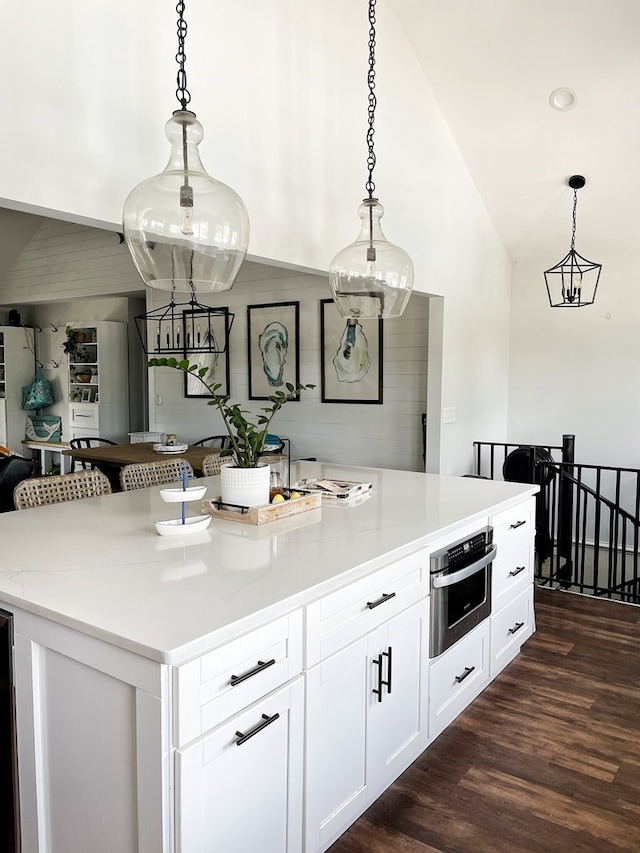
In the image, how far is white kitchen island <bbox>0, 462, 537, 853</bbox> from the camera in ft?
4.62

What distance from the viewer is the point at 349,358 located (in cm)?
595

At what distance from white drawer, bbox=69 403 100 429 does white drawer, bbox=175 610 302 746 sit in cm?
677

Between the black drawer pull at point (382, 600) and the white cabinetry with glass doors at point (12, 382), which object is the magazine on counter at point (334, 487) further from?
the white cabinetry with glass doors at point (12, 382)

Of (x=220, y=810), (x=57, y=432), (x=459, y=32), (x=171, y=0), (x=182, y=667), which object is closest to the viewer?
(x=182, y=667)

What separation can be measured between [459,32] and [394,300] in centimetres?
249

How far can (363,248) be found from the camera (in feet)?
9.70

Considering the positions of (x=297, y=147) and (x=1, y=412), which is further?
(x=1, y=412)

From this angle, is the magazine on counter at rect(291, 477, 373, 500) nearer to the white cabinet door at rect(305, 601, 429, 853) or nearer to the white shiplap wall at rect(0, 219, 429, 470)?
the white cabinet door at rect(305, 601, 429, 853)

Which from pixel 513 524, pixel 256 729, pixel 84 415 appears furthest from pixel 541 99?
pixel 84 415

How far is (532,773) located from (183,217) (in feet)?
7.42

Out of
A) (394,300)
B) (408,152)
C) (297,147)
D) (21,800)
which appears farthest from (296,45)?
(21,800)

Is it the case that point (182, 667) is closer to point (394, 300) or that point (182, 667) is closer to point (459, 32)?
point (394, 300)

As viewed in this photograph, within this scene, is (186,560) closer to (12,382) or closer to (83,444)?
(83,444)

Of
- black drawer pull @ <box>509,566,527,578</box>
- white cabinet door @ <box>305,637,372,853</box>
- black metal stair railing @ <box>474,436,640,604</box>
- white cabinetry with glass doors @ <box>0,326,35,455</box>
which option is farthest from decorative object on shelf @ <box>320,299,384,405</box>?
white cabinetry with glass doors @ <box>0,326,35,455</box>
